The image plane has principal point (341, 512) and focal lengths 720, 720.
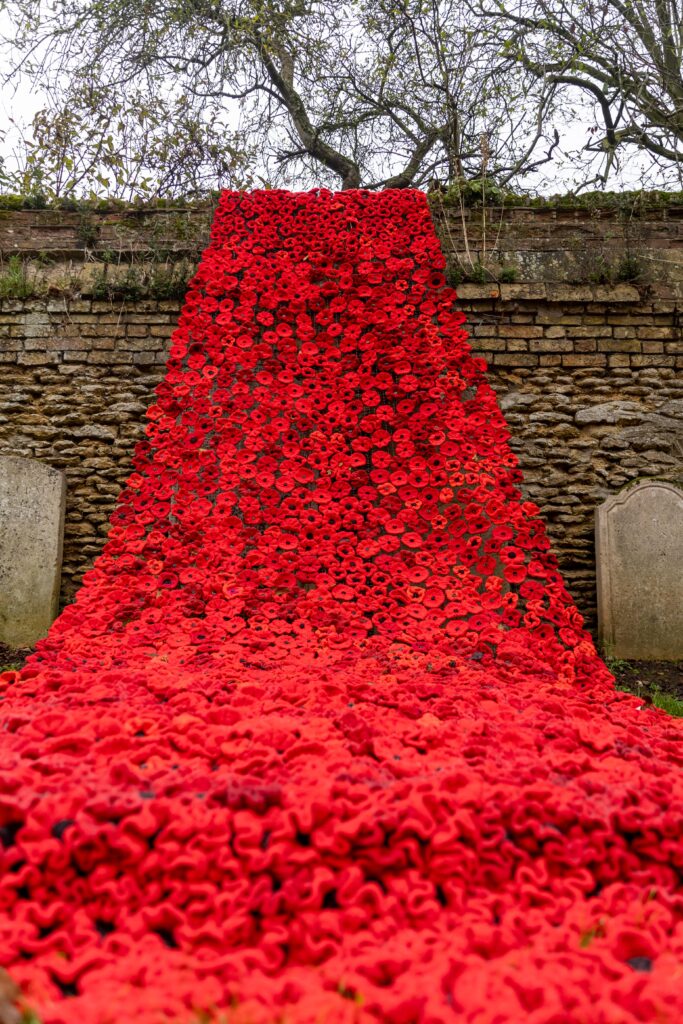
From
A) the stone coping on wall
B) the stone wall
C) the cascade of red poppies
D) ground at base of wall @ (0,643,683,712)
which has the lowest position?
ground at base of wall @ (0,643,683,712)

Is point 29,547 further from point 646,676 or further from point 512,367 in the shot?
point 646,676

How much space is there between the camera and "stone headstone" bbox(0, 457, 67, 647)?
4477 millimetres

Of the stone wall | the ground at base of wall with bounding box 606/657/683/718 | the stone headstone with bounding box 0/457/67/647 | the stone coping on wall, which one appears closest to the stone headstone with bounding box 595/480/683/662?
the ground at base of wall with bounding box 606/657/683/718

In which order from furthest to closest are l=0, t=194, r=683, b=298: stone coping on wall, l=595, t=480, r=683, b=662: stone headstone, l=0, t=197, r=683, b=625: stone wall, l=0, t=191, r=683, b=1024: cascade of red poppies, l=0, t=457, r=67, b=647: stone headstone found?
l=0, t=194, r=683, b=298: stone coping on wall → l=0, t=197, r=683, b=625: stone wall → l=0, t=457, r=67, b=647: stone headstone → l=595, t=480, r=683, b=662: stone headstone → l=0, t=191, r=683, b=1024: cascade of red poppies

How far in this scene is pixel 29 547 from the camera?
4.54 meters

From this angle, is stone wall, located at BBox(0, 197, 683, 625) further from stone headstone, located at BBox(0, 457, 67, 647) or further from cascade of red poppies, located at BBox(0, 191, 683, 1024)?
cascade of red poppies, located at BBox(0, 191, 683, 1024)

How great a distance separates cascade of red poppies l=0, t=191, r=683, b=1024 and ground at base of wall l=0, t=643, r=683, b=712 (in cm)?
47

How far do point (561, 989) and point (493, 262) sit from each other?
179 inches

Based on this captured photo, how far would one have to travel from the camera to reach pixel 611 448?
4828 millimetres

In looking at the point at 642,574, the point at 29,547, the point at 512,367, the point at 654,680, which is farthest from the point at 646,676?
the point at 29,547

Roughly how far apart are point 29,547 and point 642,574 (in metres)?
3.79

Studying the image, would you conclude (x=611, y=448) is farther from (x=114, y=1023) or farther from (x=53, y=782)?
(x=114, y=1023)

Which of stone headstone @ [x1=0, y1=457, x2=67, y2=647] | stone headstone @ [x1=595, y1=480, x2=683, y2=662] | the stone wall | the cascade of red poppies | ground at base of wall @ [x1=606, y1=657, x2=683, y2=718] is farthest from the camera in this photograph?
the stone wall

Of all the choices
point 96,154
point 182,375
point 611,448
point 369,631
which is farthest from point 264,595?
point 96,154
